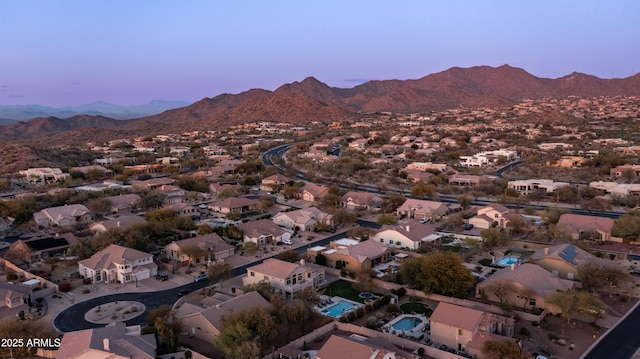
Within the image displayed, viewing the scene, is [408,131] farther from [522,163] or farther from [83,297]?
[83,297]

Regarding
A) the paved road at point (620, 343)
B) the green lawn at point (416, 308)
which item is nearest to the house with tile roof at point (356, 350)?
the green lawn at point (416, 308)

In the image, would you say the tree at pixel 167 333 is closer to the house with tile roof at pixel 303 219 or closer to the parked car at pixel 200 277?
the parked car at pixel 200 277

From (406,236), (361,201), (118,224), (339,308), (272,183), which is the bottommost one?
(339,308)

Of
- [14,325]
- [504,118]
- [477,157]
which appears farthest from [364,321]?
[504,118]

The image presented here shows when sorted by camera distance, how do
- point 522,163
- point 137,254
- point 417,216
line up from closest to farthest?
point 137,254 < point 417,216 < point 522,163

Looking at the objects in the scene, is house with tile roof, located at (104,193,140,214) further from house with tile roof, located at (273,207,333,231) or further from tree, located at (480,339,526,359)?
tree, located at (480,339,526,359)

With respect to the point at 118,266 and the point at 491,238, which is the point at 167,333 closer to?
the point at 118,266

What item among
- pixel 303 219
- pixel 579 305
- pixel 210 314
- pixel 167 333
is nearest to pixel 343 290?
pixel 210 314
